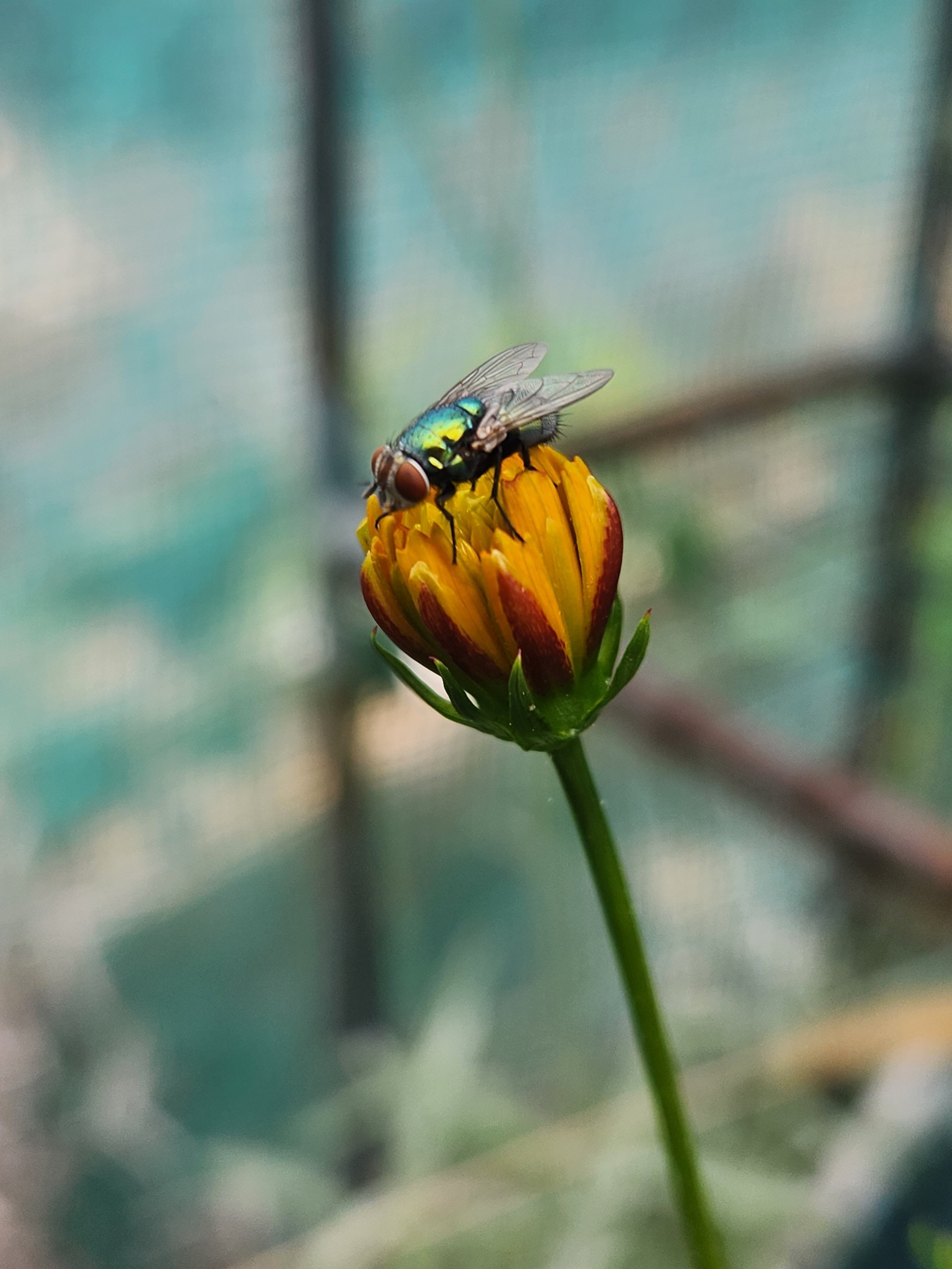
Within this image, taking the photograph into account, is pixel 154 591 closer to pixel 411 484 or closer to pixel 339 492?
pixel 339 492

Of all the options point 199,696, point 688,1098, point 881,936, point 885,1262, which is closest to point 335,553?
point 199,696

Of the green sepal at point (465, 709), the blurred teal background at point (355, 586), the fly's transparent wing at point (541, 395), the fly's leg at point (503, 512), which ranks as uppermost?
the fly's transparent wing at point (541, 395)

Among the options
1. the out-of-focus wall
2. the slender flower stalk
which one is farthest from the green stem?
the out-of-focus wall

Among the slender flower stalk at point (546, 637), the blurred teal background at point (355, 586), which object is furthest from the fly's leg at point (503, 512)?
the blurred teal background at point (355, 586)

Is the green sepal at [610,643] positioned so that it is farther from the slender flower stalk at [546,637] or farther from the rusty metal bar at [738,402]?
the rusty metal bar at [738,402]

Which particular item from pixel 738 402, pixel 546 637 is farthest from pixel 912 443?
pixel 546 637

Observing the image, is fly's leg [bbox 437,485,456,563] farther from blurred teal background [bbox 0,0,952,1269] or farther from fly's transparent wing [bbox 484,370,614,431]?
blurred teal background [bbox 0,0,952,1269]

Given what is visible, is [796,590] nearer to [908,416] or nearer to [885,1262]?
[908,416]
